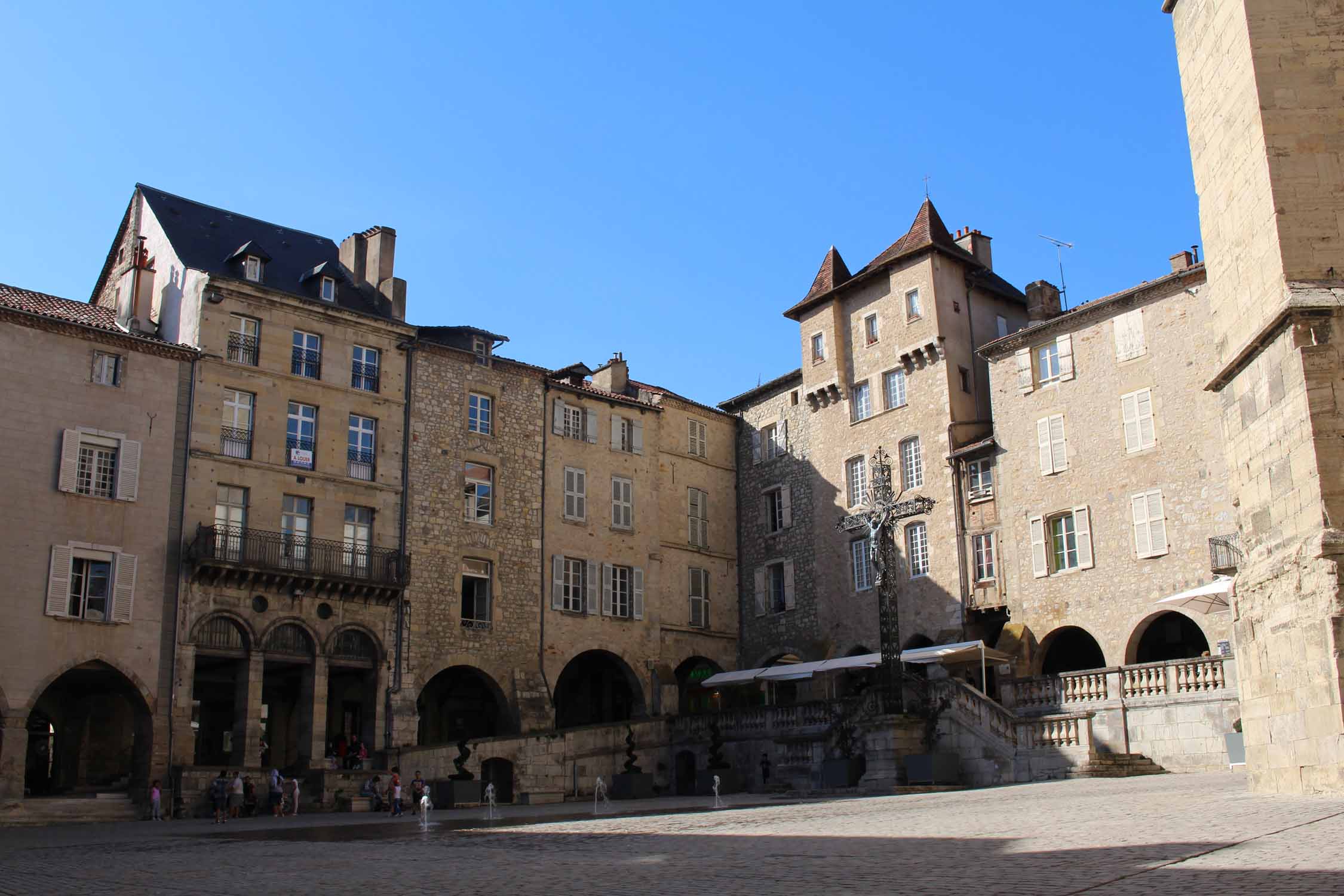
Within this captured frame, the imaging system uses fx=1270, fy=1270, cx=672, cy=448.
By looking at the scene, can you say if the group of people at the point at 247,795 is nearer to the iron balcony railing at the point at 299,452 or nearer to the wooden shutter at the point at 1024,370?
the iron balcony railing at the point at 299,452

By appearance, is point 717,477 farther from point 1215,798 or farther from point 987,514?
point 1215,798

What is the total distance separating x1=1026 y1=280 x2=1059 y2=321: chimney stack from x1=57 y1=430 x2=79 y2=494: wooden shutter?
76.9ft

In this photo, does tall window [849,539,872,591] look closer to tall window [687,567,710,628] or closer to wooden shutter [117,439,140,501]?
tall window [687,567,710,628]

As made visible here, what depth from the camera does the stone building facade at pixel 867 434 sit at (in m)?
33.3

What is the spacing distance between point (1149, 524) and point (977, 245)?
10840 mm

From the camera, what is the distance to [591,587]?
3516cm

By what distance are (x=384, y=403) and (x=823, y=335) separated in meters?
13.1

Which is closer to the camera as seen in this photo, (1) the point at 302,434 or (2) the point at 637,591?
(1) the point at 302,434

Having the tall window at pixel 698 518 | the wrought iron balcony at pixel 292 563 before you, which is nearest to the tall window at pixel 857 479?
the tall window at pixel 698 518

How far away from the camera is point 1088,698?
24.6 meters

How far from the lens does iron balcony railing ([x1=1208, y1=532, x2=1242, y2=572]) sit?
80.2 feet

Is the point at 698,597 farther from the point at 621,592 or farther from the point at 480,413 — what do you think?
the point at 480,413

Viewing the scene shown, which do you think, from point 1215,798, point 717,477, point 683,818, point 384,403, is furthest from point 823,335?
point 1215,798

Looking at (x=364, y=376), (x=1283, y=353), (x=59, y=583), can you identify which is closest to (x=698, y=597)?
(x=364, y=376)
